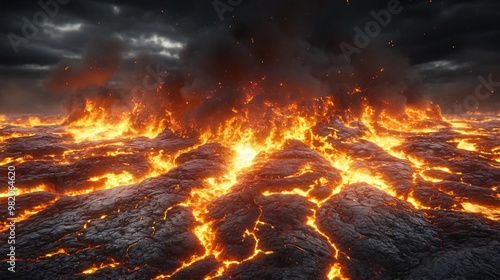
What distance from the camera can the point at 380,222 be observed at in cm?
939

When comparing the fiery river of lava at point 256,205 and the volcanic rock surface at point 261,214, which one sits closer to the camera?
the volcanic rock surface at point 261,214

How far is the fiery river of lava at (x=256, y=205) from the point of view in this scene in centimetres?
780

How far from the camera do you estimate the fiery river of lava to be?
7.80 meters

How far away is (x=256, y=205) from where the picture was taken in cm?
1052

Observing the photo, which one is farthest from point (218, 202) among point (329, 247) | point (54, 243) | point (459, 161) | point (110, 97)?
point (110, 97)

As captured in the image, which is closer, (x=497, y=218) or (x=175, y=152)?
(x=497, y=218)

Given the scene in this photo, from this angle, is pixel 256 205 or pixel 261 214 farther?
pixel 256 205

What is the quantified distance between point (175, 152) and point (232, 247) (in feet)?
30.7

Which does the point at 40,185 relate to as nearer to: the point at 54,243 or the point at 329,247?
the point at 54,243

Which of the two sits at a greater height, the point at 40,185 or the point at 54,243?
the point at 40,185

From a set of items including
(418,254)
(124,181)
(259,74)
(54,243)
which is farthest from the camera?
(259,74)

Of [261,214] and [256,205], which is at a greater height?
[256,205]

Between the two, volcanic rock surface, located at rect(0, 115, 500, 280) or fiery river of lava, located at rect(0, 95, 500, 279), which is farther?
fiery river of lava, located at rect(0, 95, 500, 279)

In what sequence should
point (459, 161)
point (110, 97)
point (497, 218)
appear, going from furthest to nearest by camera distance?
point (110, 97)
point (459, 161)
point (497, 218)
